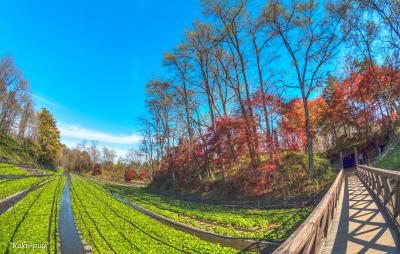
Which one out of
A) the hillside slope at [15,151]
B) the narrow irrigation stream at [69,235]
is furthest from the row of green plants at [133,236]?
the hillside slope at [15,151]

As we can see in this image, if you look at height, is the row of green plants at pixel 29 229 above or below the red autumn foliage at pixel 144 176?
above

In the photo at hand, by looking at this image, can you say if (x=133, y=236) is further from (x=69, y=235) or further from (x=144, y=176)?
(x=144, y=176)

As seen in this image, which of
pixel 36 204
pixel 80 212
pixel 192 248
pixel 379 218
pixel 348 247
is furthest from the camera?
pixel 36 204

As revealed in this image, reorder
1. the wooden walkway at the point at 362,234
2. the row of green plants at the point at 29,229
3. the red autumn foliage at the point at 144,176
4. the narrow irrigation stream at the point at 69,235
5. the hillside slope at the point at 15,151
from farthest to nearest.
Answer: the red autumn foliage at the point at 144,176, the hillside slope at the point at 15,151, the narrow irrigation stream at the point at 69,235, the row of green plants at the point at 29,229, the wooden walkway at the point at 362,234

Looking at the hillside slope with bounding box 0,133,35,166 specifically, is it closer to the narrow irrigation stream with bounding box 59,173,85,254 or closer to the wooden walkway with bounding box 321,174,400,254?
the narrow irrigation stream with bounding box 59,173,85,254

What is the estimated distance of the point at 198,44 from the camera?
80.4 feet

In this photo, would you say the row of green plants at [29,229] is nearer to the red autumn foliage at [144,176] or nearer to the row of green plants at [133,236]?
the row of green plants at [133,236]

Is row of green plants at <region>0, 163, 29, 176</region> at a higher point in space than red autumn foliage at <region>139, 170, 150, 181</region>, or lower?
higher

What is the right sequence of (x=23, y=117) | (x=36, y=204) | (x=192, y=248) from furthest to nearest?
1. (x=23, y=117)
2. (x=36, y=204)
3. (x=192, y=248)

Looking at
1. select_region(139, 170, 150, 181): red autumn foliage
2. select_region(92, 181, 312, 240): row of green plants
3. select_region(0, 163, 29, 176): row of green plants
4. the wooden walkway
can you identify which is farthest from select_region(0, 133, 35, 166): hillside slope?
the wooden walkway

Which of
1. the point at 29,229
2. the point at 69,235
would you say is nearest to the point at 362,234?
the point at 69,235

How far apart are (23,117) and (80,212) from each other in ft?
145

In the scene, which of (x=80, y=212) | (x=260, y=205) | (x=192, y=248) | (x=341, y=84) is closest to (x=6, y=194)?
(x=80, y=212)

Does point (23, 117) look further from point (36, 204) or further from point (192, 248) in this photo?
point (192, 248)
